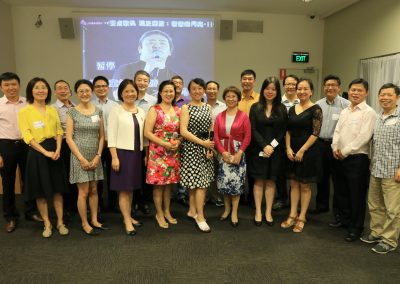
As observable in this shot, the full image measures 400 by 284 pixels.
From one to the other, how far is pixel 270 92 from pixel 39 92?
211 centimetres

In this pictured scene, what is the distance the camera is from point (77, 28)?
5.85 meters

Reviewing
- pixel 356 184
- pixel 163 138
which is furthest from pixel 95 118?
pixel 356 184

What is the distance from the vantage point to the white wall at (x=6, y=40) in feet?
17.8

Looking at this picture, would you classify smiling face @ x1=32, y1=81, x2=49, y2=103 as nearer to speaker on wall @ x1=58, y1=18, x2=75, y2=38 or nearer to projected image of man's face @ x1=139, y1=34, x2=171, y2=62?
projected image of man's face @ x1=139, y1=34, x2=171, y2=62

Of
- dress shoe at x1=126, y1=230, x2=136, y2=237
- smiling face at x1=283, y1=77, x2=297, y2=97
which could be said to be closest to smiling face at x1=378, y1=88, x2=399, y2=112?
smiling face at x1=283, y1=77, x2=297, y2=97

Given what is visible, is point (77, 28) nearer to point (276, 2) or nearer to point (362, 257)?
point (276, 2)

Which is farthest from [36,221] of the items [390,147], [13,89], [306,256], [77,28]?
[77,28]

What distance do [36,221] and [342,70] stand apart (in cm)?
571

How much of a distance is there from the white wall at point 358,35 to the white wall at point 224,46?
369 mm

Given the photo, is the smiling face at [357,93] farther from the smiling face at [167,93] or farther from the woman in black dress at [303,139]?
the smiling face at [167,93]

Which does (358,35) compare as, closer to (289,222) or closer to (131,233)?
(289,222)

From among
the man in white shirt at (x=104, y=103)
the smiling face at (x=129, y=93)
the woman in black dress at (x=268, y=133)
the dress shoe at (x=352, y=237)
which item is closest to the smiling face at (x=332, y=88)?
the woman in black dress at (x=268, y=133)

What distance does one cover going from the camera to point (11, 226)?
3008 mm

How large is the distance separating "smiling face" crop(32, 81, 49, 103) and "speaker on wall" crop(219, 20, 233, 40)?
13.6ft
